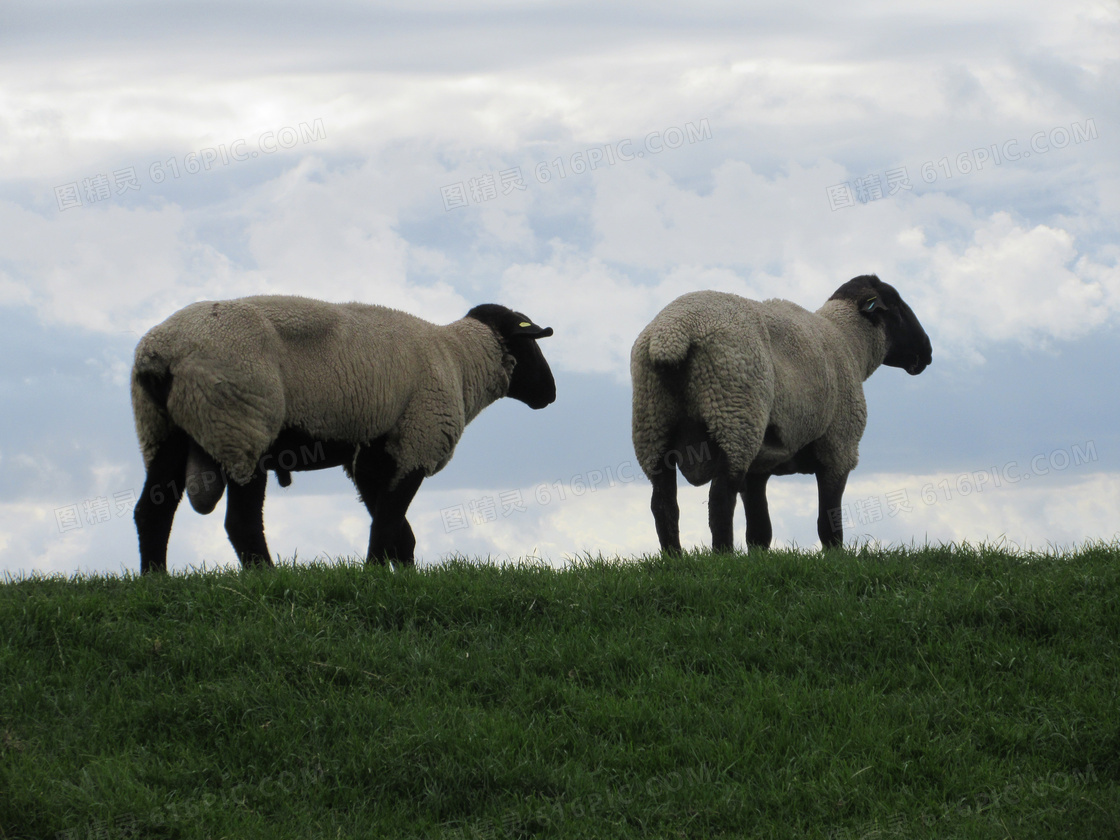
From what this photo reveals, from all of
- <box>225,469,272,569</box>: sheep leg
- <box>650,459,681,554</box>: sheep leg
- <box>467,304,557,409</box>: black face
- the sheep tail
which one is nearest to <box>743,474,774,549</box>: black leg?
<box>650,459,681,554</box>: sheep leg

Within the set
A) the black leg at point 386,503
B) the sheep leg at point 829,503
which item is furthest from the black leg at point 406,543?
the sheep leg at point 829,503

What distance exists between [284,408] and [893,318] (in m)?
7.43

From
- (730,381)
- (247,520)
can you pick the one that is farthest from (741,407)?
(247,520)

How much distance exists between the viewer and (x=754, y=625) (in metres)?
7.34

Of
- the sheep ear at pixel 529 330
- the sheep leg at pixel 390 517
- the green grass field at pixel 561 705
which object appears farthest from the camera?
the sheep ear at pixel 529 330

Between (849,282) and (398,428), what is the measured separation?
6047 millimetres

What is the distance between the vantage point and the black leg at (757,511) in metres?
11.4

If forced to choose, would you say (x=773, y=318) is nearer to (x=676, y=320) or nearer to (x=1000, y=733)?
(x=676, y=320)

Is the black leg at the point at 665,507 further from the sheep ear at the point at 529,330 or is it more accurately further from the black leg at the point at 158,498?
the black leg at the point at 158,498

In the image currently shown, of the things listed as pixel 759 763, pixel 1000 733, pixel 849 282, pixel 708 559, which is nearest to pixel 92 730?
pixel 759 763

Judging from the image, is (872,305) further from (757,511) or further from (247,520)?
(247,520)

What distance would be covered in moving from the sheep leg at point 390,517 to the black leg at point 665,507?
85.8 inches

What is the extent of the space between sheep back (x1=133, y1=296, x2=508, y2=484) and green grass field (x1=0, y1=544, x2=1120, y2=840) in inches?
47.8

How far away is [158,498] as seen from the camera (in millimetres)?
8578
